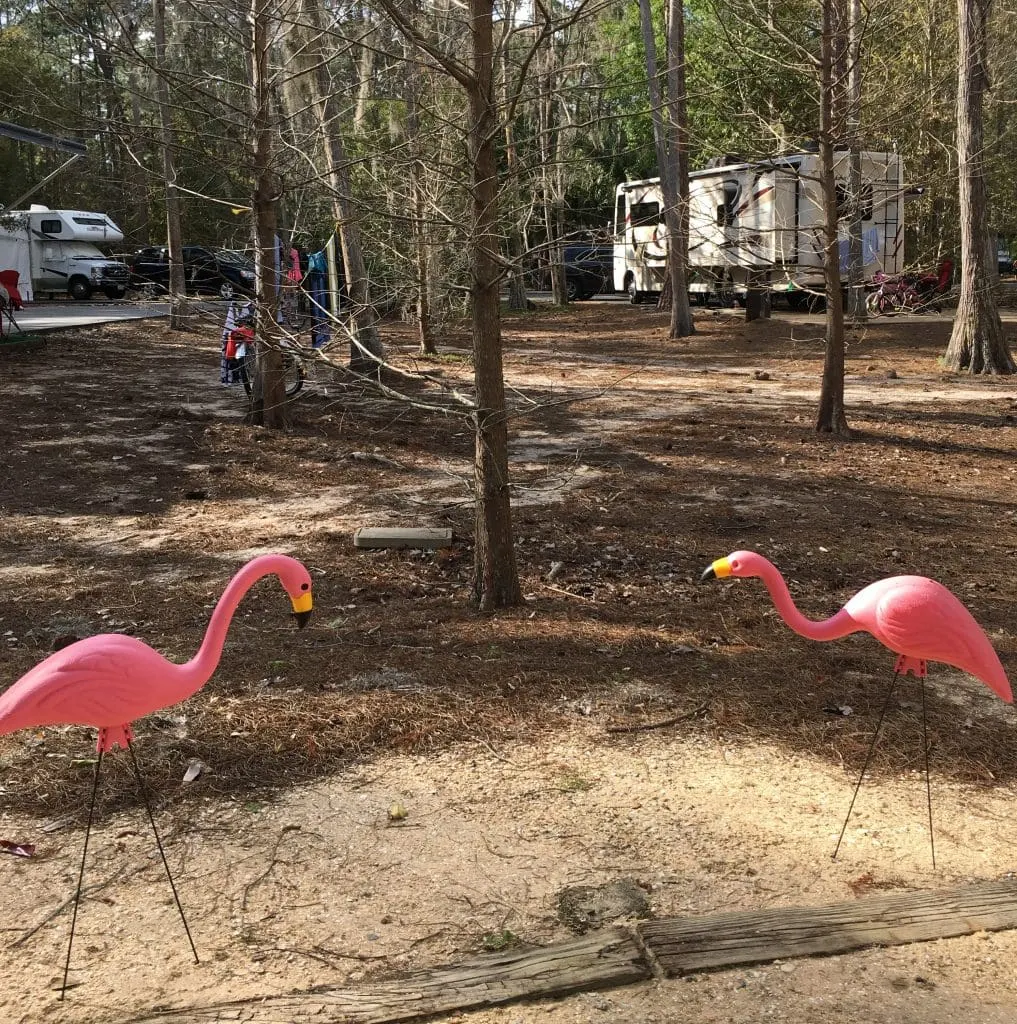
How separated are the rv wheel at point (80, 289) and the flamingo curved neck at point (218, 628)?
110 feet

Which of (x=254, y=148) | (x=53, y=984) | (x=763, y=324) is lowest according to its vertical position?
(x=53, y=984)

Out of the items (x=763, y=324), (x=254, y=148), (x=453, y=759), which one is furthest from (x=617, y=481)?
Result: (x=763, y=324)

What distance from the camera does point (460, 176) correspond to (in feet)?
18.1

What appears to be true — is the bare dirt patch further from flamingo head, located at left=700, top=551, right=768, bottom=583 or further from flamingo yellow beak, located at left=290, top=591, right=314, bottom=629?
flamingo head, located at left=700, top=551, right=768, bottom=583

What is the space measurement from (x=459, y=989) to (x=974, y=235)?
14891 mm

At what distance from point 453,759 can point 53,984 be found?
5.62 feet

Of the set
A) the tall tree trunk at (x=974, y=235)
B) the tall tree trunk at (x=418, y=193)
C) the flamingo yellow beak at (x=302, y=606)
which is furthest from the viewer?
the tall tree trunk at (x=974, y=235)

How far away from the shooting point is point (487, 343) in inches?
211

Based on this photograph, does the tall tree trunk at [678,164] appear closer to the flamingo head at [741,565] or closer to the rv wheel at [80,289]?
the flamingo head at [741,565]

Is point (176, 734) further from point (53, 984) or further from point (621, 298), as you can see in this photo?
point (621, 298)

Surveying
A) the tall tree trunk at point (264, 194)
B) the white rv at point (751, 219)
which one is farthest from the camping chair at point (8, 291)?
the white rv at point (751, 219)

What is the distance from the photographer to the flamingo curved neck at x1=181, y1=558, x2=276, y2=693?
10.6ft

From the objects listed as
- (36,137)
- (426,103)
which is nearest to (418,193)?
(426,103)

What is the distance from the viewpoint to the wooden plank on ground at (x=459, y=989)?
2.88 meters
